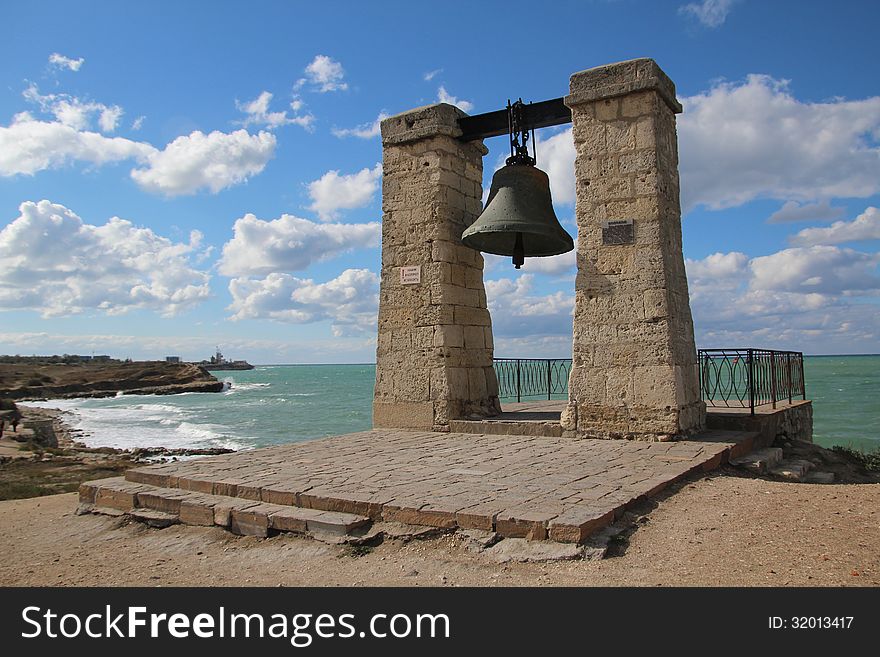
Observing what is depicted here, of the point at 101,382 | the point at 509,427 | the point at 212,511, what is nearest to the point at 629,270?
the point at 509,427

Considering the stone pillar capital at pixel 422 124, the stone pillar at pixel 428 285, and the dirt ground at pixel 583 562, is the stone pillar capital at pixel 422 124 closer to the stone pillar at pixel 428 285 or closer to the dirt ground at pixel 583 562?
the stone pillar at pixel 428 285

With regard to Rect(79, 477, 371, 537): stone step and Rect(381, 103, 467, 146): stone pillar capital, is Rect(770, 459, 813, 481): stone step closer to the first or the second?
Rect(79, 477, 371, 537): stone step

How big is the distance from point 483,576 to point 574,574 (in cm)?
49

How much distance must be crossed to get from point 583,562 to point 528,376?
324 inches

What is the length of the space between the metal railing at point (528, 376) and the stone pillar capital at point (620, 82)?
4.92 metres

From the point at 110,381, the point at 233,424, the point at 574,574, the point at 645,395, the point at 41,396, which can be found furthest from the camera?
the point at 110,381

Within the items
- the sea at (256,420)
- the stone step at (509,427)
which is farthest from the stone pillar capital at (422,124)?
the sea at (256,420)

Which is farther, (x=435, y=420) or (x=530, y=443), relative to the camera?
(x=435, y=420)

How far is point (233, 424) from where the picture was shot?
1233 inches

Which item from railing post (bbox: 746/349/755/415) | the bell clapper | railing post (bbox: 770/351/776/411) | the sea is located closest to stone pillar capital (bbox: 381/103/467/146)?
the bell clapper

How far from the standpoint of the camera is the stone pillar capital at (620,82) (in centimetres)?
718

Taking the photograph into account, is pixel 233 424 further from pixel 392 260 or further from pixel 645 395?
pixel 645 395

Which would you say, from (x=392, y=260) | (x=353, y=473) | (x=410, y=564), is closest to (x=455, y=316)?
(x=392, y=260)

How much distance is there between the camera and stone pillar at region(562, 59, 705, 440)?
6969 mm
